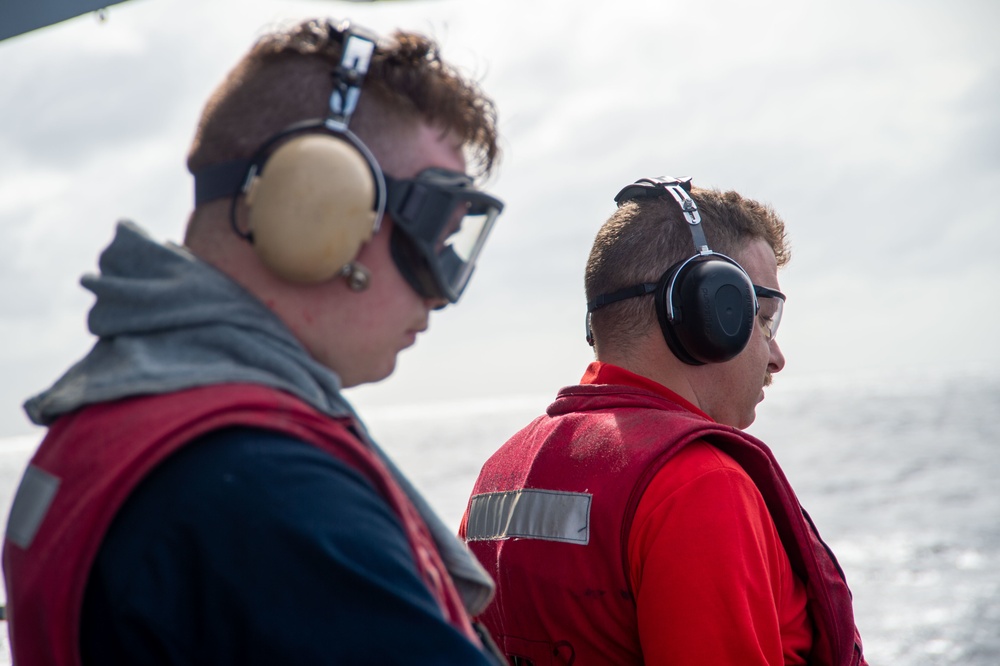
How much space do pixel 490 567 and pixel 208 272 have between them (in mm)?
1437

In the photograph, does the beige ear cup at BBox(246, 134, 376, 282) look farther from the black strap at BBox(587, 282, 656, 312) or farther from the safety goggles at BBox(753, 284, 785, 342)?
the safety goggles at BBox(753, 284, 785, 342)

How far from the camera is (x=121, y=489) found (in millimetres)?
984

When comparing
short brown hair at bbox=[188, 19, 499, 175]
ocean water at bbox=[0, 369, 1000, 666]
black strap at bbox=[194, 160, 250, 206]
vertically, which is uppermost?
short brown hair at bbox=[188, 19, 499, 175]

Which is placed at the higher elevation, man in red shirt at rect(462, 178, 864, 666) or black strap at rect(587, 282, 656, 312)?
black strap at rect(587, 282, 656, 312)

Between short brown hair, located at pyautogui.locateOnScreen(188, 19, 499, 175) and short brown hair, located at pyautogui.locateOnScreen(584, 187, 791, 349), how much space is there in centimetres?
116

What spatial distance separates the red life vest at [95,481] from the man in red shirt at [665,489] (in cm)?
93

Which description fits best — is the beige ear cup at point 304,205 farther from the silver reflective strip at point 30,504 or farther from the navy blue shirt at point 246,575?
the silver reflective strip at point 30,504

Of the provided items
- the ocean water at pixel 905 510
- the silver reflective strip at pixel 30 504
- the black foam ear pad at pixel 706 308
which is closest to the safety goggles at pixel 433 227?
the silver reflective strip at pixel 30 504

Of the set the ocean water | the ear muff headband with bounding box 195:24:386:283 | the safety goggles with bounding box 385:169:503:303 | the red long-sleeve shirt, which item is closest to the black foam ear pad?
the red long-sleeve shirt

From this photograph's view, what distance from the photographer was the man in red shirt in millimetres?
1947

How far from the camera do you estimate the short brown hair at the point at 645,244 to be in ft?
8.09

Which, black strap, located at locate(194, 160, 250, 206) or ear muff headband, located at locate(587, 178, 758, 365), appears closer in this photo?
black strap, located at locate(194, 160, 250, 206)

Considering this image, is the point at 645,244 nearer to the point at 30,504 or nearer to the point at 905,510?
the point at 30,504

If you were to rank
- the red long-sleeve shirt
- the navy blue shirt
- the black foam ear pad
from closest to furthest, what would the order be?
the navy blue shirt, the red long-sleeve shirt, the black foam ear pad
